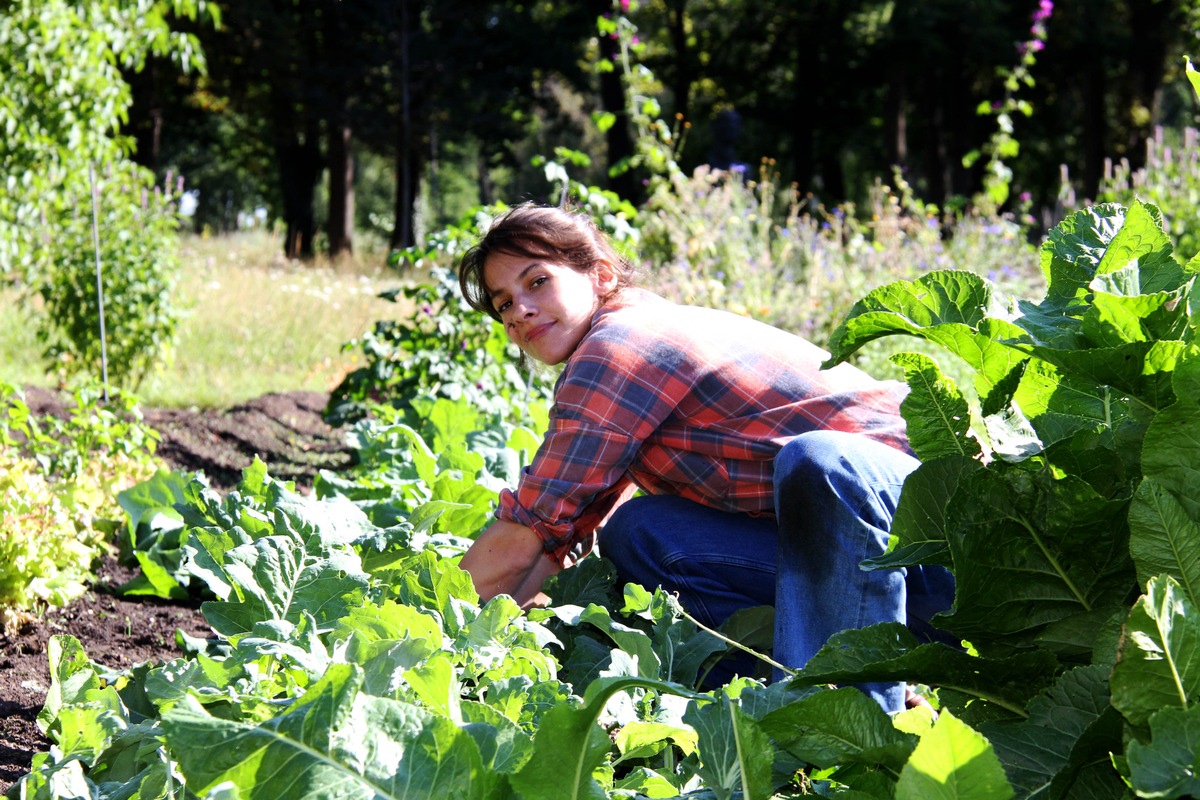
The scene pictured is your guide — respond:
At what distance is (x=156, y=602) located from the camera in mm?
3340

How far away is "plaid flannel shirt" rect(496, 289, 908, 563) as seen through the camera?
2498 mm

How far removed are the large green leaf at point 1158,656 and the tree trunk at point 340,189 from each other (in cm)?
2152

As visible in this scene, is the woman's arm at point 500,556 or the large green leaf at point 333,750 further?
the woman's arm at point 500,556

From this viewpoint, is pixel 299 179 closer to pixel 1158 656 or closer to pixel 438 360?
pixel 438 360

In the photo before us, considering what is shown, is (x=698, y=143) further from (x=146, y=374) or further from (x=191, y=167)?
(x=146, y=374)

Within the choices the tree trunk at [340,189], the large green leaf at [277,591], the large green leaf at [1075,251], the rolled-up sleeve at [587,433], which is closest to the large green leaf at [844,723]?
the large green leaf at [1075,251]

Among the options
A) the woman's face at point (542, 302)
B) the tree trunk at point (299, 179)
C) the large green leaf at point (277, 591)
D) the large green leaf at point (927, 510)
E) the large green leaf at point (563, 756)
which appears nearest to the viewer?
the large green leaf at point (563, 756)

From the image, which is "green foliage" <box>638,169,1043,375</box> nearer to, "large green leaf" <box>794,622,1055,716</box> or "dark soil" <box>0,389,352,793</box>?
"dark soil" <box>0,389,352,793</box>

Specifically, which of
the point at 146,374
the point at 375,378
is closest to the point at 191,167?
the point at 146,374

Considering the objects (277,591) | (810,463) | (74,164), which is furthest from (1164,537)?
(74,164)

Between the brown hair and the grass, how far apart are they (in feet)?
15.4

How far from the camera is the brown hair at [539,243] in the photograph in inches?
110

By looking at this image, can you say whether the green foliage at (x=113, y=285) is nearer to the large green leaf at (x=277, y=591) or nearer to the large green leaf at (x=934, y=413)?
the large green leaf at (x=277, y=591)

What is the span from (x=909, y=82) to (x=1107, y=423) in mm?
30559
